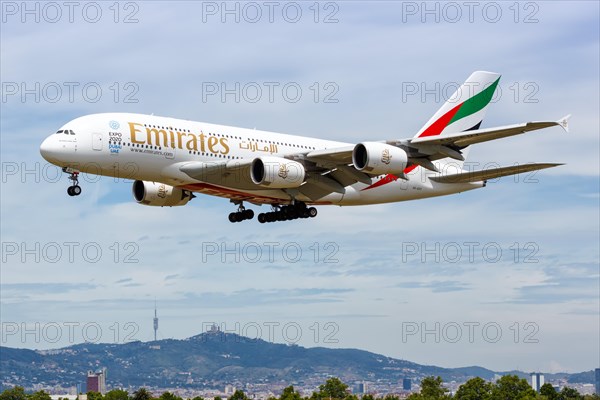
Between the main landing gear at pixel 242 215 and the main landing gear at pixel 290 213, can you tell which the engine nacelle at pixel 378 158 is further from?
the main landing gear at pixel 242 215

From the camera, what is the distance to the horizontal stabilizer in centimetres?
6036

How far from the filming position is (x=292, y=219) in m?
65.6

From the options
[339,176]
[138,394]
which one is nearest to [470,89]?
[339,176]

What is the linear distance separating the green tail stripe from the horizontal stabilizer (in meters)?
5.49

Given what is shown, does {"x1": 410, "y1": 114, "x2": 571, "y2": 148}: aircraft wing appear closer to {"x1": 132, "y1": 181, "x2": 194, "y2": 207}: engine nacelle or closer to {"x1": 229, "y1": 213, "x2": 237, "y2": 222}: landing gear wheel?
{"x1": 229, "y1": 213, "x2": 237, "y2": 222}: landing gear wheel

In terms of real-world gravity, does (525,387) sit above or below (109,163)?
below

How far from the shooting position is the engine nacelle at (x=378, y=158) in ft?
187

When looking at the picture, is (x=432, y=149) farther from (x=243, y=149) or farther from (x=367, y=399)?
(x=367, y=399)

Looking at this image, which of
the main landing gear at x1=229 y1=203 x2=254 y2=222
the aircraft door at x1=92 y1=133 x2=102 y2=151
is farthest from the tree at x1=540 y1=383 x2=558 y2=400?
the aircraft door at x1=92 y1=133 x2=102 y2=151

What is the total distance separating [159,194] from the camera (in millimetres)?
64938

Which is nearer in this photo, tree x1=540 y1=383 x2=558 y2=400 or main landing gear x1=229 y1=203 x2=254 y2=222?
main landing gear x1=229 y1=203 x2=254 y2=222

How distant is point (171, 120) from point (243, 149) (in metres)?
4.81

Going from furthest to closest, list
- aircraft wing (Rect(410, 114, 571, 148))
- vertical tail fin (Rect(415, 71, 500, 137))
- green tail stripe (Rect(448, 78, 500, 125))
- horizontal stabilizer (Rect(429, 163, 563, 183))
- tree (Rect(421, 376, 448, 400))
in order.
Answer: tree (Rect(421, 376, 448, 400)) → green tail stripe (Rect(448, 78, 500, 125)) → vertical tail fin (Rect(415, 71, 500, 137)) → horizontal stabilizer (Rect(429, 163, 563, 183)) → aircraft wing (Rect(410, 114, 571, 148))

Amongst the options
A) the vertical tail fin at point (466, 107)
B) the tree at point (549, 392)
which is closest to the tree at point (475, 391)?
the tree at point (549, 392)
